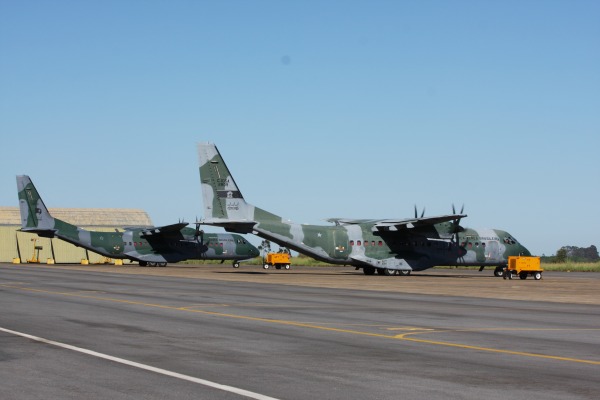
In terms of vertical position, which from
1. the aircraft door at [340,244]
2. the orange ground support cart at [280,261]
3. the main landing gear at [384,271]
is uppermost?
the aircraft door at [340,244]

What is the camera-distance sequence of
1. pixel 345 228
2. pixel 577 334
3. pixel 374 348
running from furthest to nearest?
pixel 345 228
pixel 577 334
pixel 374 348

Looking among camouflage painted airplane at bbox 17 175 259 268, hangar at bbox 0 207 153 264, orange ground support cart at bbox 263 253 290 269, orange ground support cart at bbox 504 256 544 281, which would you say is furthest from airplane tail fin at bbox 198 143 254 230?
hangar at bbox 0 207 153 264

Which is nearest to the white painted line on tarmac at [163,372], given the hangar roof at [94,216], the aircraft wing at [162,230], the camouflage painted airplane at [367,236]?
the camouflage painted airplane at [367,236]

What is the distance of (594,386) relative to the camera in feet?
41.4

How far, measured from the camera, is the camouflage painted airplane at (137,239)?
85.5 meters

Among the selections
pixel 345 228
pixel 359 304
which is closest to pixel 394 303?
pixel 359 304

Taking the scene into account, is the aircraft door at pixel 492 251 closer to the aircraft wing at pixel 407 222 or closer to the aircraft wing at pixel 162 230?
the aircraft wing at pixel 407 222

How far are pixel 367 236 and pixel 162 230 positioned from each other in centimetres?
2789

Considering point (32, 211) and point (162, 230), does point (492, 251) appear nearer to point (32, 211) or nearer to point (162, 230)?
point (162, 230)

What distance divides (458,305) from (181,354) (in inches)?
706

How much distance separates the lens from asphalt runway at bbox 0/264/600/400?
12062 millimetres

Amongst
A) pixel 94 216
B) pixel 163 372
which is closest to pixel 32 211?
pixel 94 216

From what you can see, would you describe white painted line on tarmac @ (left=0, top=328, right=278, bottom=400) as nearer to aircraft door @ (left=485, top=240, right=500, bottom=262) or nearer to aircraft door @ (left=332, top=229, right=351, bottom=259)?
aircraft door @ (left=332, top=229, right=351, bottom=259)

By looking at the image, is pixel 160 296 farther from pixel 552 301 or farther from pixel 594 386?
pixel 594 386
